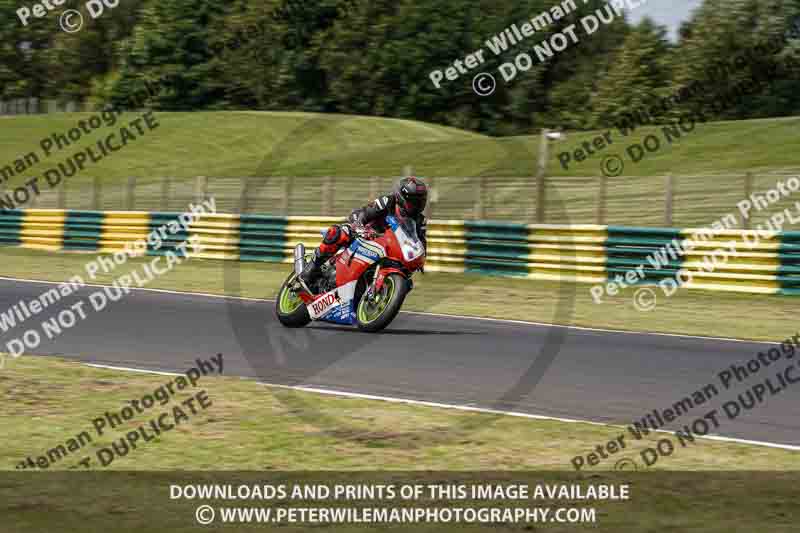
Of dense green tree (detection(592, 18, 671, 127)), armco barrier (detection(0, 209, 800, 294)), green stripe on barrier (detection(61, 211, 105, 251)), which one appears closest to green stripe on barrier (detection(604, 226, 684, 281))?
armco barrier (detection(0, 209, 800, 294))

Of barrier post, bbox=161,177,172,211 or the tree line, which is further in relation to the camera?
the tree line

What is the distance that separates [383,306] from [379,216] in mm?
905

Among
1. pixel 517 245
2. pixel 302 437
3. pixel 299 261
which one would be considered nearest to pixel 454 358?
pixel 299 261

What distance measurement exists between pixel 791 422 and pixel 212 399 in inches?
163

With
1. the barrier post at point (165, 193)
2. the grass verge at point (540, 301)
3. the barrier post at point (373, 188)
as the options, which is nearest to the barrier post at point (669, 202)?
the grass verge at point (540, 301)

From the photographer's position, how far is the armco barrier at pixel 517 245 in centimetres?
1791

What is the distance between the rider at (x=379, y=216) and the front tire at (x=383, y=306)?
1.75ft

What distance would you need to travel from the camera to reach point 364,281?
12.0 metres

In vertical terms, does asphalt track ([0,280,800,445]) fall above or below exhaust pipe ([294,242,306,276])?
below

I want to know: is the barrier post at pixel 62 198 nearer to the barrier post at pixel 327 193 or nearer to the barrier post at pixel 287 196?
the barrier post at pixel 287 196

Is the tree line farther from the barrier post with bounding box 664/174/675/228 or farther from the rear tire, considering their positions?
the rear tire

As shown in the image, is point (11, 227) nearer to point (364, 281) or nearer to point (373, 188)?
point (373, 188)

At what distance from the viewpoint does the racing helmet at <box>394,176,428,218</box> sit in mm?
11352

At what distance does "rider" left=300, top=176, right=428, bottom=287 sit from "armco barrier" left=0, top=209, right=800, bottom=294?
7858mm
